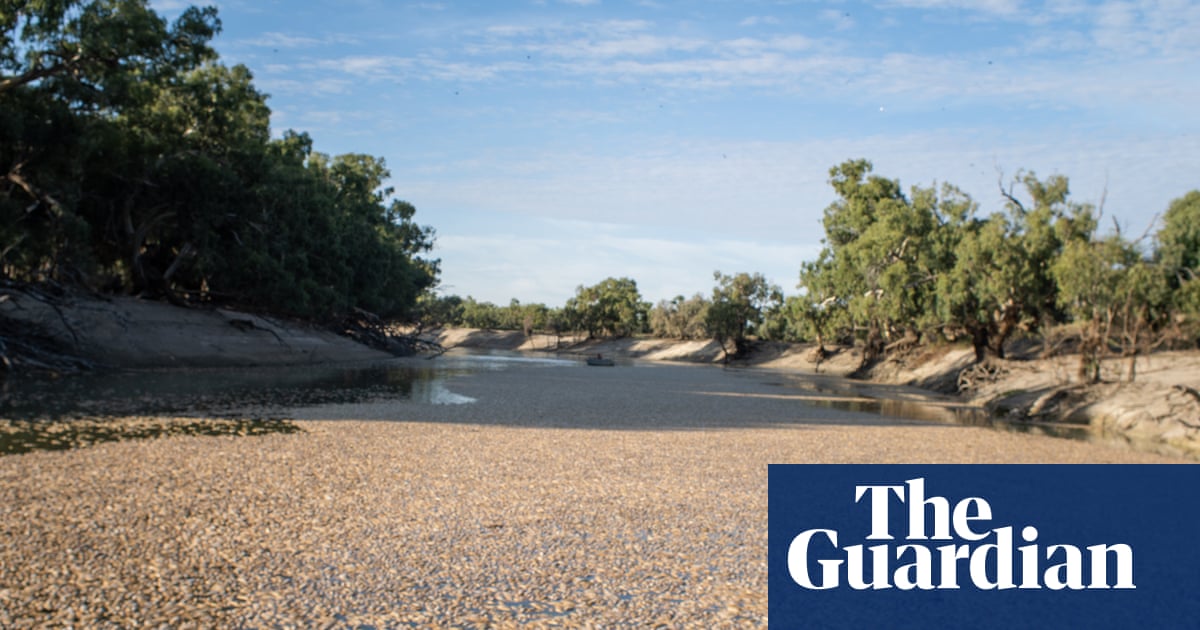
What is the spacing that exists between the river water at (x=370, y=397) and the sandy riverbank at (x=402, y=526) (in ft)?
13.2

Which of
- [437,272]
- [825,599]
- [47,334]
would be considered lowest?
[825,599]

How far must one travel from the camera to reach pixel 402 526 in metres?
9.54

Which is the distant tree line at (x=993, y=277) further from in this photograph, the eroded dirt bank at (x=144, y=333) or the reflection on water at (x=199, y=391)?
the eroded dirt bank at (x=144, y=333)

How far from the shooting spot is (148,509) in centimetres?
978

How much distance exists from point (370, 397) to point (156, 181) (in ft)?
64.4

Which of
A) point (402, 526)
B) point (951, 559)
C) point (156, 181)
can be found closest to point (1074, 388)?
point (951, 559)

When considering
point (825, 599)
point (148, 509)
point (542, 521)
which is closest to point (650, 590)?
point (825, 599)

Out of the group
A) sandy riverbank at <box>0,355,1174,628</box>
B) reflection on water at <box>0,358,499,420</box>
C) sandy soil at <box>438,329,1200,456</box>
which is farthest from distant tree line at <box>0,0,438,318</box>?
sandy soil at <box>438,329,1200,456</box>

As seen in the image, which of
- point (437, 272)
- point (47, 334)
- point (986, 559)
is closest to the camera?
point (986, 559)

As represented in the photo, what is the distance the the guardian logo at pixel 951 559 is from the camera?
839 cm

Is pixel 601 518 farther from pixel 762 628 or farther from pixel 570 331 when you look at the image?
pixel 570 331

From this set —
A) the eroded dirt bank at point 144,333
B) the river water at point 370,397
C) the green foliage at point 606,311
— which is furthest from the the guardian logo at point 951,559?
the green foliage at point 606,311

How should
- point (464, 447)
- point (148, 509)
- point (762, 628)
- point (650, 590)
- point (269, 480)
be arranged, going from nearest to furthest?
point (762, 628), point (650, 590), point (148, 509), point (269, 480), point (464, 447)

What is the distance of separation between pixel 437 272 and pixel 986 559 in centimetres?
8349
